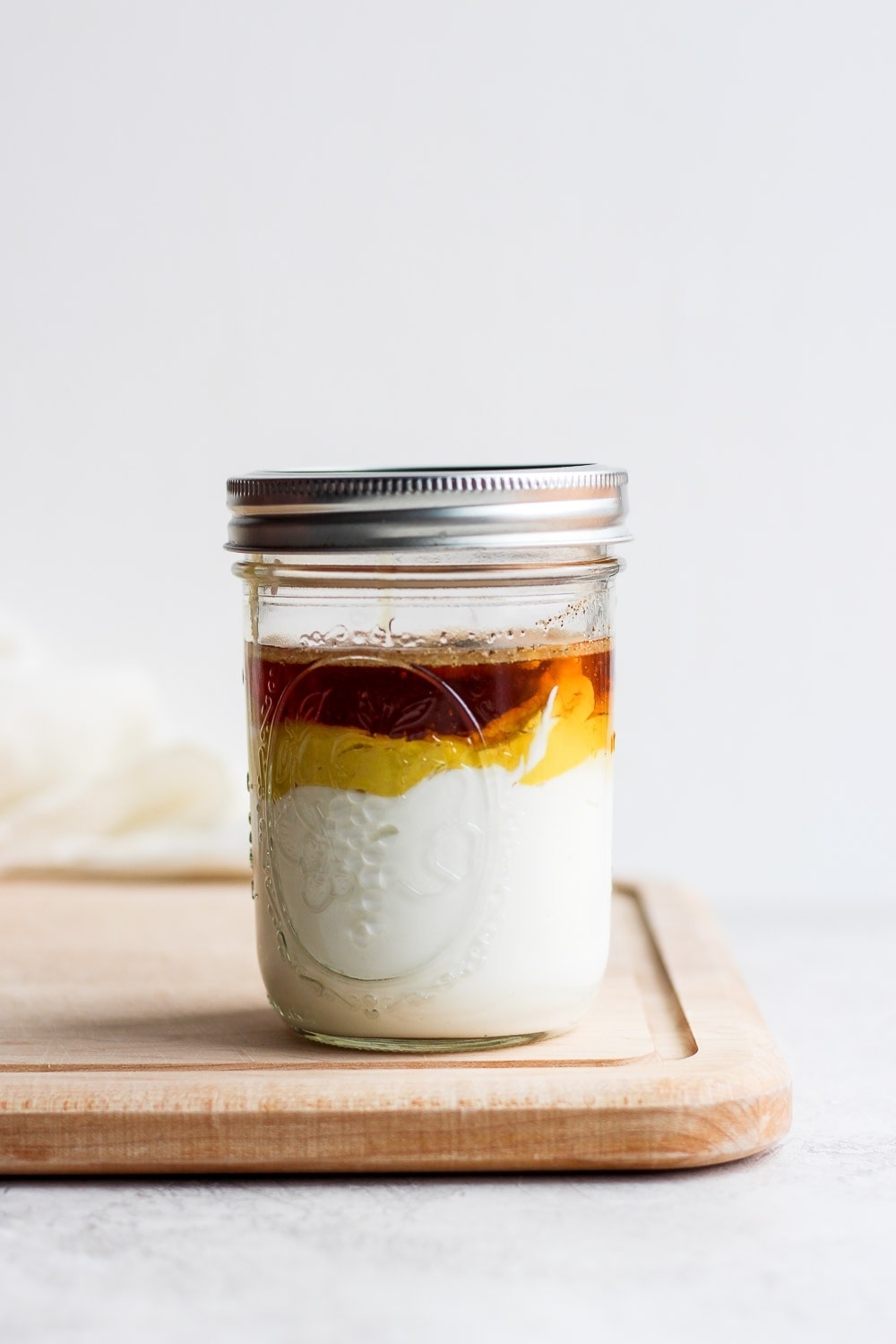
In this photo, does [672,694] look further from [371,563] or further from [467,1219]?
[467,1219]

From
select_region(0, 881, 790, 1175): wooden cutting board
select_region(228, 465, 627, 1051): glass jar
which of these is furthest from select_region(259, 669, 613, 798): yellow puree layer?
select_region(0, 881, 790, 1175): wooden cutting board

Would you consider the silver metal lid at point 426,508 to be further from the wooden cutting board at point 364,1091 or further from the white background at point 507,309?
the white background at point 507,309

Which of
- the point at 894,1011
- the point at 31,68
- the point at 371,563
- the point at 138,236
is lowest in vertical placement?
the point at 894,1011

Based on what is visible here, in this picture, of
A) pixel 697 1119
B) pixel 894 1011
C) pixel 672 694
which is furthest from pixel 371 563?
pixel 672 694

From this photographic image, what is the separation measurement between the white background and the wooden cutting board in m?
0.44

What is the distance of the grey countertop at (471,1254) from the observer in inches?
20.9

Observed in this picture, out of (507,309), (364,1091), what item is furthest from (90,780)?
(364,1091)

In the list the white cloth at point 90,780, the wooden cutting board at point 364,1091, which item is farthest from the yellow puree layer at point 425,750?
the white cloth at point 90,780

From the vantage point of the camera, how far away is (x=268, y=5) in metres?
1.14

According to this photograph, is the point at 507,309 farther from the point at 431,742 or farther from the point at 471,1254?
the point at 471,1254

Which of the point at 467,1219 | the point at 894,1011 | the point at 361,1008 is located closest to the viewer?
the point at 467,1219

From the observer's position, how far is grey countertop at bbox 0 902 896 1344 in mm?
530

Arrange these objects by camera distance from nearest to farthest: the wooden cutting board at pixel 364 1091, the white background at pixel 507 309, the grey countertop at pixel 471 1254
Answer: the grey countertop at pixel 471 1254, the wooden cutting board at pixel 364 1091, the white background at pixel 507 309

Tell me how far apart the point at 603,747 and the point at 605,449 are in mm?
480
